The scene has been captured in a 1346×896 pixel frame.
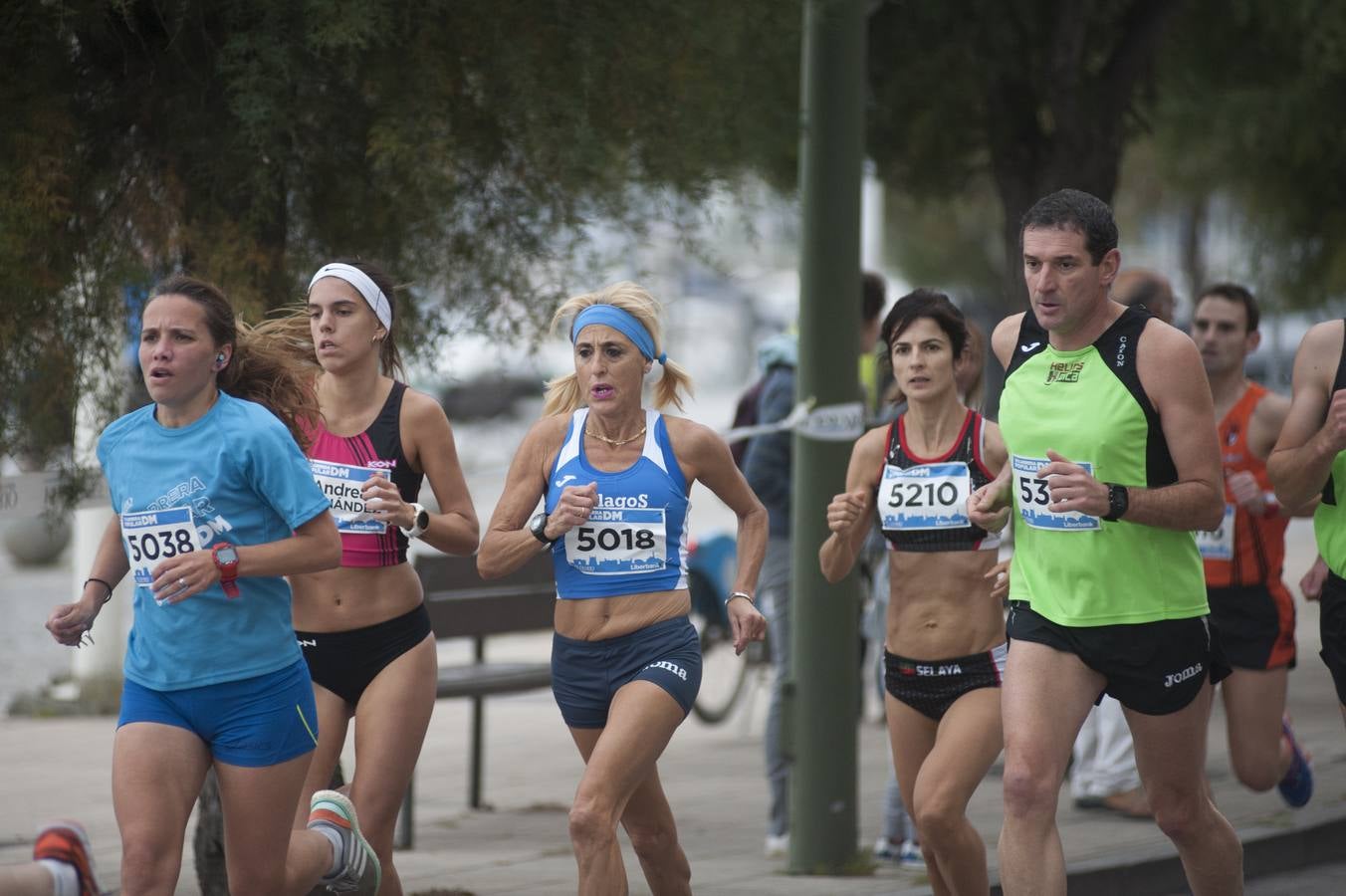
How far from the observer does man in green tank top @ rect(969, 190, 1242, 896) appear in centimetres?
537

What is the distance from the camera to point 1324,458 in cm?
598

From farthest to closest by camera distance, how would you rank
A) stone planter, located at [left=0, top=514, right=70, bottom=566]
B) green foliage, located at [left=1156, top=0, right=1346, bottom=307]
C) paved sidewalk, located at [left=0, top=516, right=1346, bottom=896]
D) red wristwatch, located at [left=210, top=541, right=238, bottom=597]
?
stone planter, located at [left=0, top=514, right=70, bottom=566] → green foliage, located at [left=1156, top=0, right=1346, bottom=307] → paved sidewalk, located at [left=0, top=516, right=1346, bottom=896] → red wristwatch, located at [left=210, top=541, right=238, bottom=597]

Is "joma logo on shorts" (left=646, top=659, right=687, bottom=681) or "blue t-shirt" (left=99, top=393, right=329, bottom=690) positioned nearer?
"blue t-shirt" (left=99, top=393, right=329, bottom=690)

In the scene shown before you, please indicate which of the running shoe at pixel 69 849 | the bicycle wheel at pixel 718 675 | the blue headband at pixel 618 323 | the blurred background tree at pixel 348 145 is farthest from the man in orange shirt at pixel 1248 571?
the running shoe at pixel 69 849

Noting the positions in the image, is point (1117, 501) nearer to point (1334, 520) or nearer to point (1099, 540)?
point (1099, 540)

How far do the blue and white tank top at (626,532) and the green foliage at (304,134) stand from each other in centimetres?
110

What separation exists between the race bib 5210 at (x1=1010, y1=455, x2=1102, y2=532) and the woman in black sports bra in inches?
19.6

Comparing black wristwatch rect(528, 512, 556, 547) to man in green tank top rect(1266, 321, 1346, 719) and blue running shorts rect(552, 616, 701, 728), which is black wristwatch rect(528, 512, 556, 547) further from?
man in green tank top rect(1266, 321, 1346, 719)

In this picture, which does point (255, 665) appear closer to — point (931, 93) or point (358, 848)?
point (358, 848)

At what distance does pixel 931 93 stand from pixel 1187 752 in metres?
6.30

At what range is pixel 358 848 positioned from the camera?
5.69 m

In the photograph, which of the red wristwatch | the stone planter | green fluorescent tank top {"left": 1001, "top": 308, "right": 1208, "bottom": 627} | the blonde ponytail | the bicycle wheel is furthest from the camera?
the stone planter

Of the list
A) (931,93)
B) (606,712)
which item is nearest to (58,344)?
(606,712)

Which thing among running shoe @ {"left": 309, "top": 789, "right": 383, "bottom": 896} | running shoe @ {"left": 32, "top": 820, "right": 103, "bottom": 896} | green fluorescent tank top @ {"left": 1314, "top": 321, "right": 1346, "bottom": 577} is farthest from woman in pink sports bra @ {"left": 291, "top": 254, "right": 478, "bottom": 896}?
green fluorescent tank top @ {"left": 1314, "top": 321, "right": 1346, "bottom": 577}
